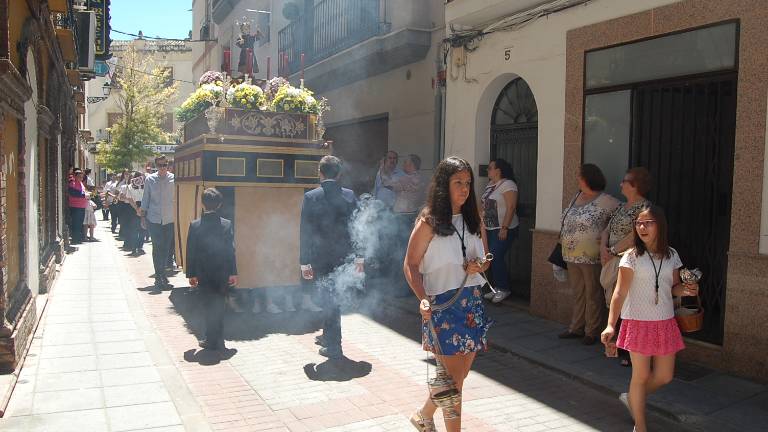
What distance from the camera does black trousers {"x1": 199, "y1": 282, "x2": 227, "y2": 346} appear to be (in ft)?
20.1

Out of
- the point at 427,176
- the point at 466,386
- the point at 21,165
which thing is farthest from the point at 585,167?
the point at 21,165

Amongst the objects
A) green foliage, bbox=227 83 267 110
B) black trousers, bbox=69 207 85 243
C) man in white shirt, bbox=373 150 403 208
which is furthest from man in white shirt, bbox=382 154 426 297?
black trousers, bbox=69 207 85 243

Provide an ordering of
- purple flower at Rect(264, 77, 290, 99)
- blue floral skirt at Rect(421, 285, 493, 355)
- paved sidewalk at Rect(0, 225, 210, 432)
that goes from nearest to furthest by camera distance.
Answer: blue floral skirt at Rect(421, 285, 493, 355) < paved sidewalk at Rect(0, 225, 210, 432) < purple flower at Rect(264, 77, 290, 99)

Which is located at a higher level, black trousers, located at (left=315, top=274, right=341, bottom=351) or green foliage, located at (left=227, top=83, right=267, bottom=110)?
green foliage, located at (left=227, top=83, right=267, bottom=110)

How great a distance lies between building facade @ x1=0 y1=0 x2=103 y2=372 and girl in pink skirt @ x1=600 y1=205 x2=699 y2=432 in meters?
4.52

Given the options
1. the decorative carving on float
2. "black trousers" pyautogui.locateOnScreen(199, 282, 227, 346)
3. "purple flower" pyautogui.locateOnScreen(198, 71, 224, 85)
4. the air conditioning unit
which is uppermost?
the air conditioning unit

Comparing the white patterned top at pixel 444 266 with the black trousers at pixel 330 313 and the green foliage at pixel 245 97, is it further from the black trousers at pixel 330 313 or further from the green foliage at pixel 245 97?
the green foliage at pixel 245 97

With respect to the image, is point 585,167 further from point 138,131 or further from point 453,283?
point 138,131

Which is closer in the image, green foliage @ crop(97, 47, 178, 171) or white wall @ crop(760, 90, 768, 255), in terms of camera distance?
white wall @ crop(760, 90, 768, 255)

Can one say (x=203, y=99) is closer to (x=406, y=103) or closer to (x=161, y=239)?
(x=161, y=239)

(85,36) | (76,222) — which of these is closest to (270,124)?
(85,36)

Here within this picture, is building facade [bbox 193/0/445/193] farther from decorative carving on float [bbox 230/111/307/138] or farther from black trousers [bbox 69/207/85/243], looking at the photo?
black trousers [bbox 69/207/85/243]

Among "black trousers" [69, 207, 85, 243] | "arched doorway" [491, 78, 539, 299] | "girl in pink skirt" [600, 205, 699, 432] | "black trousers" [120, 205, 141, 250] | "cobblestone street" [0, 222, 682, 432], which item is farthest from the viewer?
"black trousers" [69, 207, 85, 243]

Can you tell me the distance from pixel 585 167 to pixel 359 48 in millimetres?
6211
